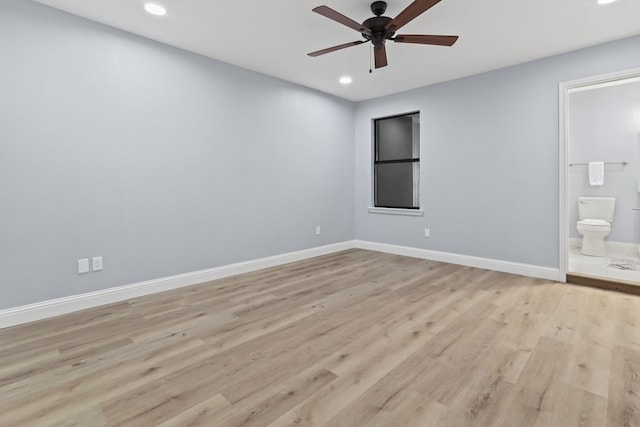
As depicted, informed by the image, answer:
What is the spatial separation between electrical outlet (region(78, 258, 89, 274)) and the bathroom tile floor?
514cm

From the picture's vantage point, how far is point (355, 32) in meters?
3.04

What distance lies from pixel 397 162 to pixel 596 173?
9.85 feet

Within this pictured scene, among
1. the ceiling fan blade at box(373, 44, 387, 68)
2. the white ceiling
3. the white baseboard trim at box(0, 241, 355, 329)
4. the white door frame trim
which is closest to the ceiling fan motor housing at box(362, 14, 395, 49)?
the ceiling fan blade at box(373, 44, 387, 68)

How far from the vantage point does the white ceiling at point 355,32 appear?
8.52 feet

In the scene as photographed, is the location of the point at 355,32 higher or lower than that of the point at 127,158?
higher

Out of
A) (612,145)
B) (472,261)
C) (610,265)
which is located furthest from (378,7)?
(612,145)

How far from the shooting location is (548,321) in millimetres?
2520

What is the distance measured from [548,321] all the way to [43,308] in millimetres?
4174

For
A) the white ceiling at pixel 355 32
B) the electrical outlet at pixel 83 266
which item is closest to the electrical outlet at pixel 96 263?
the electrical outlet at pixel 83 266

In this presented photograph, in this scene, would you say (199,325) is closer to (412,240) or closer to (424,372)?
(424,372)

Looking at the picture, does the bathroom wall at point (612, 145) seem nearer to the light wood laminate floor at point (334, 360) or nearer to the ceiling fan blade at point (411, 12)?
the light wood laminate floor at point (334, 360)

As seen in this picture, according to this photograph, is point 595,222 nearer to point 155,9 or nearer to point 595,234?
point 595,234

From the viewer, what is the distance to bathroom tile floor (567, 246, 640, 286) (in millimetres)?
3563

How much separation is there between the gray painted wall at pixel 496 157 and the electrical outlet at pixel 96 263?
13.0ft
